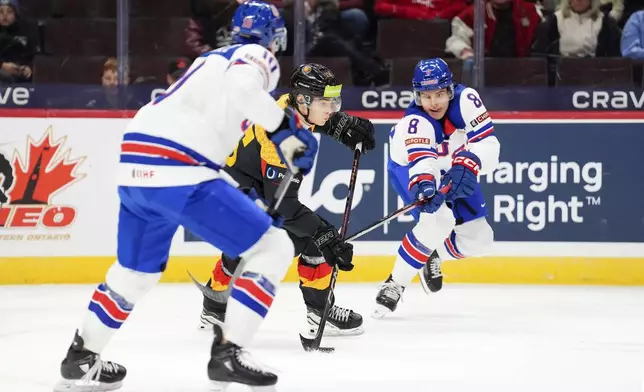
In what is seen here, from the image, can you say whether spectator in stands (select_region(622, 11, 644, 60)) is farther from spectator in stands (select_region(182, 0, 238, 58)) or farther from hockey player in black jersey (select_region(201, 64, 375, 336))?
hockey player in black jersey (select_region(201, 64, 375, 336))

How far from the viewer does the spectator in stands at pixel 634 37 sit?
6402 mm

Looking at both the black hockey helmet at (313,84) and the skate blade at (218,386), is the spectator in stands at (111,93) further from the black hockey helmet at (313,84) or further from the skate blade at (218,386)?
the skate blade at (218,386)

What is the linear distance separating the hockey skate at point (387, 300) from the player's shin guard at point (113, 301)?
73.1 inches

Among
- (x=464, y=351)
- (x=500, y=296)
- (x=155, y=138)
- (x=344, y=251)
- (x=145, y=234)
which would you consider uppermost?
(x=155, y=138)

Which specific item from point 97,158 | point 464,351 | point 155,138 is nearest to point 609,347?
point 464,351

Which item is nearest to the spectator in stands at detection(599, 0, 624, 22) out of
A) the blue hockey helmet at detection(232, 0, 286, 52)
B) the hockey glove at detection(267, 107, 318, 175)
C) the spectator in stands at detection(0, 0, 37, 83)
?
the spectator in stands at detection(0, 0, 37, 83)

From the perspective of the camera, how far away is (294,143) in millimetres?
3389

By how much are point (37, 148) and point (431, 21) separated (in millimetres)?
2321

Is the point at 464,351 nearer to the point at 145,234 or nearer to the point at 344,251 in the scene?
the point at 344,251

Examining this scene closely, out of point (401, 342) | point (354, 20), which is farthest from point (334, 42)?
point (401, 342)

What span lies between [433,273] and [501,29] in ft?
5.44

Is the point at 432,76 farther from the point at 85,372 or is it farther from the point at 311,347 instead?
the point at 85,372

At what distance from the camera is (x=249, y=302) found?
10.8ft

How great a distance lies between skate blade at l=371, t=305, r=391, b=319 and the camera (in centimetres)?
520
